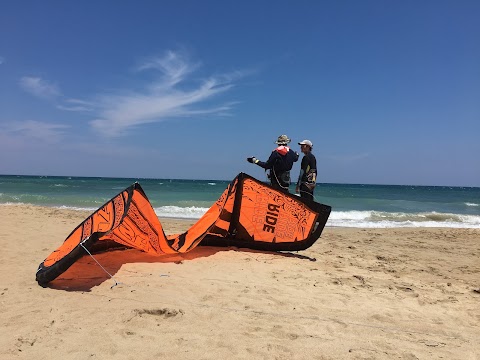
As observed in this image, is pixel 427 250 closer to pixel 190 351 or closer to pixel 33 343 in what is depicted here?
pixel 190 351

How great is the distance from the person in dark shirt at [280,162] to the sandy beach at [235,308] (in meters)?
1.21

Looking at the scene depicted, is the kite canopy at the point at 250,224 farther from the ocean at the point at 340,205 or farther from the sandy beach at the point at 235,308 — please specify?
the ocean at the point at 340,205

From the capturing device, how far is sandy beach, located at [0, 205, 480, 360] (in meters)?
2.79


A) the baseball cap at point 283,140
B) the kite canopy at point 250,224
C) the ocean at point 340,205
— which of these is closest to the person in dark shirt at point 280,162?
the baseball cap at point 283,140

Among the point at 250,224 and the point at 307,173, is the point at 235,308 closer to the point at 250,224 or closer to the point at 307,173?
the point at 250,224

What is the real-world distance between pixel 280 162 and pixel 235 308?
3061 mm

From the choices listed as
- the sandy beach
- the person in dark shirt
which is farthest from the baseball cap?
the sandy beach

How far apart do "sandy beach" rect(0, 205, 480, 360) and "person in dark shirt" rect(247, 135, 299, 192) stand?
121 cm

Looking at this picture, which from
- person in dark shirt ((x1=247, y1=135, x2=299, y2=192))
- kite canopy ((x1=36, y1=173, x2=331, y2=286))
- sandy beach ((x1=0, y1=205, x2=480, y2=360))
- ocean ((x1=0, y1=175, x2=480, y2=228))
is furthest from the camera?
ocean ((x1=0, y1=175, x2=480, y2=228))

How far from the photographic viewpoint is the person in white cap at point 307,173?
616 centimetres

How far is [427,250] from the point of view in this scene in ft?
25.9

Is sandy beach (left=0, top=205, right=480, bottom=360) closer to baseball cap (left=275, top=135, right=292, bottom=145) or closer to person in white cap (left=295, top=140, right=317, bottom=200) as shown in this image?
person in white cap (left=295, top=140, right=317, bottom=200)

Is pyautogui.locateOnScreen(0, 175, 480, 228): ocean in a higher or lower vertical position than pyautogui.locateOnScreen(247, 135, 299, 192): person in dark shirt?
lower

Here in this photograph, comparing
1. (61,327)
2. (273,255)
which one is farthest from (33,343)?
(273,255)
